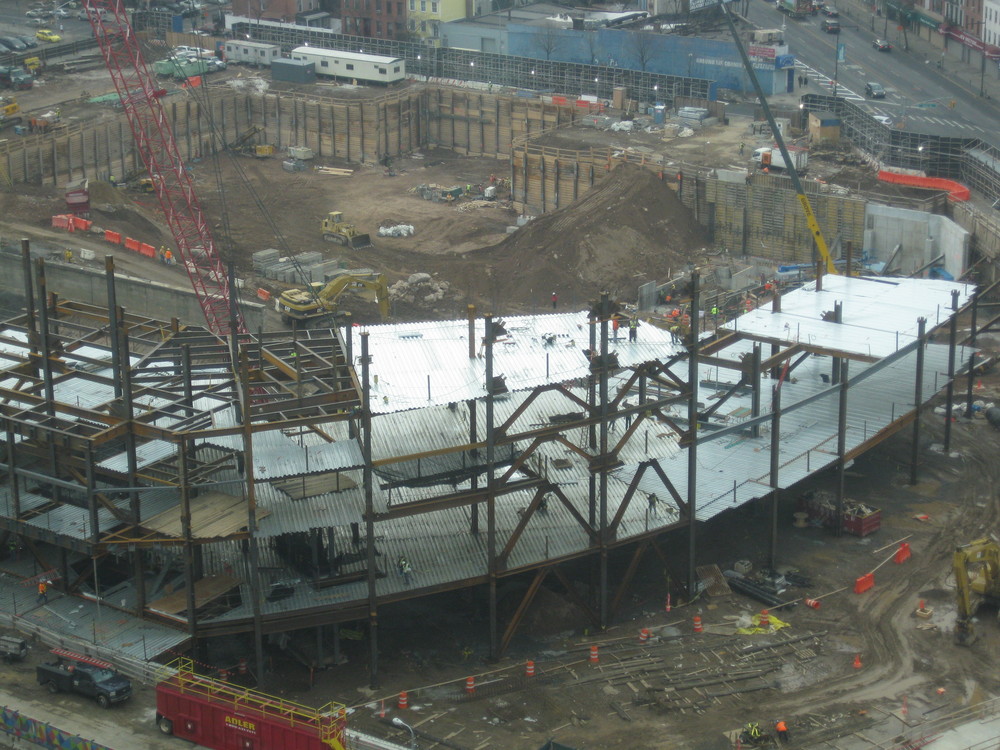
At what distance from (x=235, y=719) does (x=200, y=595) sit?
4866mm

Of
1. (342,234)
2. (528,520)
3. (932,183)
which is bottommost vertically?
(342,234)

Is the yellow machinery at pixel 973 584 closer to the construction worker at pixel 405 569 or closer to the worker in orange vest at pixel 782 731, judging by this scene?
the worker in orange vest at pixel 782 731

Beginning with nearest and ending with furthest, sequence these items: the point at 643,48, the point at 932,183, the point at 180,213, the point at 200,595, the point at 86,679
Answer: the point at 86,679 → the point at 200,595 → the point at 180,213 → the point at 932,183 → the point at 643,48

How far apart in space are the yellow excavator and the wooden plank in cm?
3179

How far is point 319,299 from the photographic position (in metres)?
78.4

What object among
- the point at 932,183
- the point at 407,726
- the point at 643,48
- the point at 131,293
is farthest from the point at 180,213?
the point at 643,48

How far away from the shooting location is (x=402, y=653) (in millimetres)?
47625

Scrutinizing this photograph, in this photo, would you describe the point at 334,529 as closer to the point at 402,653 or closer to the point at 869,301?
the point at 402,653

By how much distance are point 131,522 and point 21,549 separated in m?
6.90

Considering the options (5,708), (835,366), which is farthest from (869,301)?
(5,708)

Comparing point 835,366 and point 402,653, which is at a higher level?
point 835,366

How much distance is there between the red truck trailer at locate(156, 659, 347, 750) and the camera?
4041cm

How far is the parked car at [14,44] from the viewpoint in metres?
128

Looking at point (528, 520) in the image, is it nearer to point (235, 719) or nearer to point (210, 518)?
point (210, 518)
